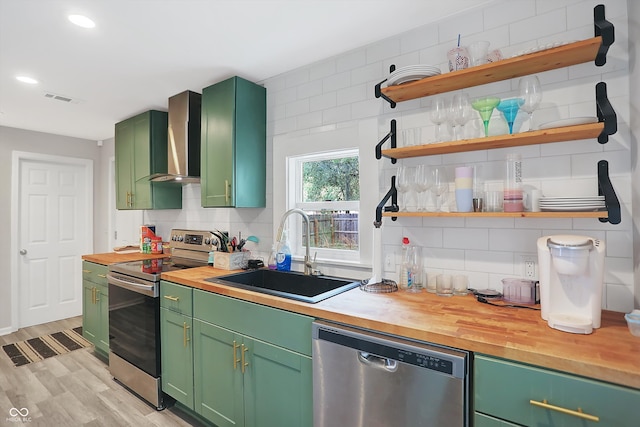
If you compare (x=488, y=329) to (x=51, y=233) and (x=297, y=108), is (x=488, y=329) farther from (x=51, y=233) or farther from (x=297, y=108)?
(x=51, y=233)

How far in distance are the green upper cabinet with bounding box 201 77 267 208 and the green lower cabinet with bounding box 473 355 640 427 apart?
191 centimetres

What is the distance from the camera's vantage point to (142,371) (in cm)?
241

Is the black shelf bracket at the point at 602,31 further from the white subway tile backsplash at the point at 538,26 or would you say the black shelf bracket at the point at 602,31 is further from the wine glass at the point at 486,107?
the wine glass at the point at 486,107

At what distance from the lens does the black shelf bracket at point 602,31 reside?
1279 mm

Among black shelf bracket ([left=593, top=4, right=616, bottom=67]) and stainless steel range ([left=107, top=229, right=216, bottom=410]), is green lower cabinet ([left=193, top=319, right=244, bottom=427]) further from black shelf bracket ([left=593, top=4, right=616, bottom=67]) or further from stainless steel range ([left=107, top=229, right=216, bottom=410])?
black shelf bracket ([left=593, top=4, right=616, bottom=67])

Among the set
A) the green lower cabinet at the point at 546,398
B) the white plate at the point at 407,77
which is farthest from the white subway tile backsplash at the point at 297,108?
the green lower cabinet at the point at 546,398

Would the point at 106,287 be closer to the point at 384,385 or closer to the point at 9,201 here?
the point at 9,201

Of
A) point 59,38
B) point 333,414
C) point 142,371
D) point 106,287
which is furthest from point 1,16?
point 333,414

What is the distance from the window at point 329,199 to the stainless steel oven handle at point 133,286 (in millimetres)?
1043

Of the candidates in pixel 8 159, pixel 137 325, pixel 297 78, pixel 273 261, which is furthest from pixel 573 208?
pixel 8 159

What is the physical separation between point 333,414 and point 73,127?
14.4 ft

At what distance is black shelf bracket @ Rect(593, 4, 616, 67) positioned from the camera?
128 centimetres

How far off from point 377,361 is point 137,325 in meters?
1.91

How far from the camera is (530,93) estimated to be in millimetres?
1458
